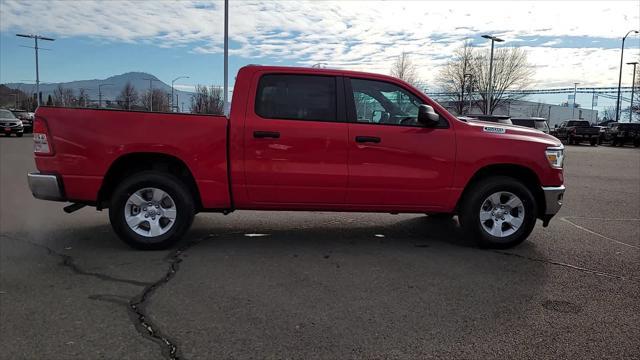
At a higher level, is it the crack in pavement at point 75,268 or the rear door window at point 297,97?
the rear door window at point 297,97

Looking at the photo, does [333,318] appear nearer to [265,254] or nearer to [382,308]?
[382,308]

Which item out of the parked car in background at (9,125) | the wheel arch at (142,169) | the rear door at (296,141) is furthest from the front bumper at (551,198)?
the parked car in background at (9,125)

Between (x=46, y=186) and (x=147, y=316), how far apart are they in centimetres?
244

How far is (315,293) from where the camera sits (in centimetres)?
430

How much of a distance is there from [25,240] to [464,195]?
5.12 m

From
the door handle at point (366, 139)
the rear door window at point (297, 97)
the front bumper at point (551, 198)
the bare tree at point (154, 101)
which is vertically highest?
the bare tree at point (154, 101)

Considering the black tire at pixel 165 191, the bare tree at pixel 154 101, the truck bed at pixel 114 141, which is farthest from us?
the bare tree at pixel 154 101

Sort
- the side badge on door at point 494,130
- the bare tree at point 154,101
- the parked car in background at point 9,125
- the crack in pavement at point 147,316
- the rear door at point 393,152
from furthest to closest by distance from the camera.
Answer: the bare tree at point 154,101, the parked car in background at point 9,125, the side badge on door at point 494,130, the rear door at point 393,152, the crack in pavement at point 147,316

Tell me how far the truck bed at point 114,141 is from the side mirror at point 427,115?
2101 mm

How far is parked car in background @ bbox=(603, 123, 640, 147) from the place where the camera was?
127 feet

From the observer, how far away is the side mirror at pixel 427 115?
5430 millimetres

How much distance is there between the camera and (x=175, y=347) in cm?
330

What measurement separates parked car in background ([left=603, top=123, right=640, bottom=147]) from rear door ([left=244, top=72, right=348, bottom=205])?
40.5m

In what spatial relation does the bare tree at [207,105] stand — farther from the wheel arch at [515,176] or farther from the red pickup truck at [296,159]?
the wheel arch at [515,176]
